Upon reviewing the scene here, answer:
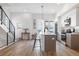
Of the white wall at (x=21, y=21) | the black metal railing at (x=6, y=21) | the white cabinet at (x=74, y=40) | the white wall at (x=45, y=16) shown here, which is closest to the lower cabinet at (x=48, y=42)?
the white cabinet at (x=74, y=40)

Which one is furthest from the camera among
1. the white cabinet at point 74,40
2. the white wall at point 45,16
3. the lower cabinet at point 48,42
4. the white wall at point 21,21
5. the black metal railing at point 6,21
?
the white wall at point 45,16

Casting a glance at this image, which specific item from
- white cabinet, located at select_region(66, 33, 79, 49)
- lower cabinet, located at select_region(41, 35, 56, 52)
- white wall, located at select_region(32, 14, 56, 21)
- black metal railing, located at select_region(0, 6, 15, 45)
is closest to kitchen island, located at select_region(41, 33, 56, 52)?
lower cabinet, located at select_region(41, 35, 56, 52)

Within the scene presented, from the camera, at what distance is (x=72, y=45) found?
6328mm

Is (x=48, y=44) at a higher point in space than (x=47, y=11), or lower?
lower

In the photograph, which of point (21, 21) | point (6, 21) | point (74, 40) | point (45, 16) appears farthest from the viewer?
point (45, 16)

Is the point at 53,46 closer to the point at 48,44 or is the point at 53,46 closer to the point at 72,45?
the point at 48,44

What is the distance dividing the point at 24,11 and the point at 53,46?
9.95 ft

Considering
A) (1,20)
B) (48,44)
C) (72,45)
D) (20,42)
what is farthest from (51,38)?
(1,20)

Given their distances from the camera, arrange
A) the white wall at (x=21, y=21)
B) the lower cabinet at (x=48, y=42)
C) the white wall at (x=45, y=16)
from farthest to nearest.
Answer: the white wall at (x=45, y=16)
the white wall at (x=21, y=21)
the lower cabinet at (x=48, y=42)

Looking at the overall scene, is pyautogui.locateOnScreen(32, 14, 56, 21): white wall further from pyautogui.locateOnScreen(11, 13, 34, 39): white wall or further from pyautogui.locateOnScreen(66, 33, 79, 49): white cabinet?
pyautogui.locateOnScreen(66, 33, 79, 49): white cabinet

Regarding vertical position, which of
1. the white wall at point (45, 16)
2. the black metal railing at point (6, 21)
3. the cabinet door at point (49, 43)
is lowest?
the cabinet door at point (49, 43)

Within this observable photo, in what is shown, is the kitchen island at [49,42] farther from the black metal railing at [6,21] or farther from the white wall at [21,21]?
the black metal railing at [6,21]

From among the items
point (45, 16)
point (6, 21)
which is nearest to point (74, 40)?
point (45, 16)

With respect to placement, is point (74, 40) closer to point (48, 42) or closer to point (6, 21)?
point (48, 42)
